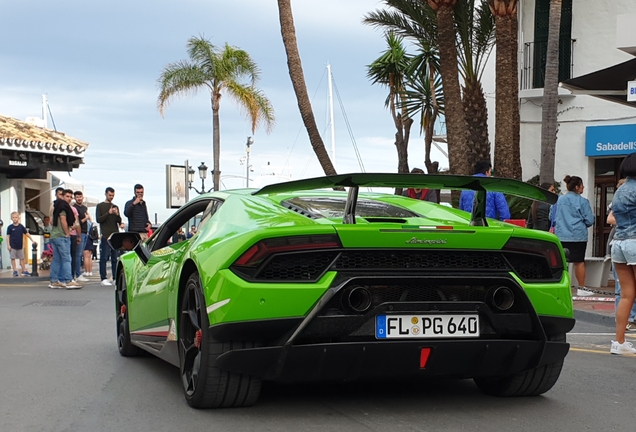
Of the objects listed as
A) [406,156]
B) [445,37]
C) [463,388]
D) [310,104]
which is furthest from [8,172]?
[463,388]

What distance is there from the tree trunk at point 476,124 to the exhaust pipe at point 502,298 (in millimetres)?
17810

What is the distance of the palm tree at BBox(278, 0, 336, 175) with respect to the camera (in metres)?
23.9

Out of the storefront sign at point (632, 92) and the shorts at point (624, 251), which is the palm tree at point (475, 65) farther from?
the shorts at point (624, 251)

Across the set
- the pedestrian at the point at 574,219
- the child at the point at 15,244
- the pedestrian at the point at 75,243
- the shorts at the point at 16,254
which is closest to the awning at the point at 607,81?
the pedestrian at the point at 574,219

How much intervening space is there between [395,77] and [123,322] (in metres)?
32.3

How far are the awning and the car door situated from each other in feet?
28.2

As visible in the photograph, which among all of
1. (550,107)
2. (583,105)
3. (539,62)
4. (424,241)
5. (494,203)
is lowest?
(494,203)

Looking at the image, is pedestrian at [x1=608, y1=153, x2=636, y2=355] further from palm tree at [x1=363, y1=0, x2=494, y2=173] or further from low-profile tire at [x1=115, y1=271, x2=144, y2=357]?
palm tree at [x1=363, y1=0, x2=494, y2=173]

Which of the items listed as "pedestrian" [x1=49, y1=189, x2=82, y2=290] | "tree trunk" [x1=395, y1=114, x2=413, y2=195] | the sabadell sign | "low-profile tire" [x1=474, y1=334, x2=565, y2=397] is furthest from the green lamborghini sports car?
"tree trunk" [x1=395, y1=114, x2=413, y2=195]

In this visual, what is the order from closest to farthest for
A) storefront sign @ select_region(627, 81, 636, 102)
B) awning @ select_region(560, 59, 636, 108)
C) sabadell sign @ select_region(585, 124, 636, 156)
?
storefront sign @ select_region(627, 81, 636, 102), awning @ select_region(560, 59, 636, 108), sabadell sign @ select_region(585, 124, 636, 156)

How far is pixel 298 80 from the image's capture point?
24.0 meters

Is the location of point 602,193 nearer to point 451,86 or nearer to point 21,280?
point 451,86

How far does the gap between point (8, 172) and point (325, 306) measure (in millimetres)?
24181

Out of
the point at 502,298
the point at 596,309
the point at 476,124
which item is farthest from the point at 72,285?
the point at 502,298
